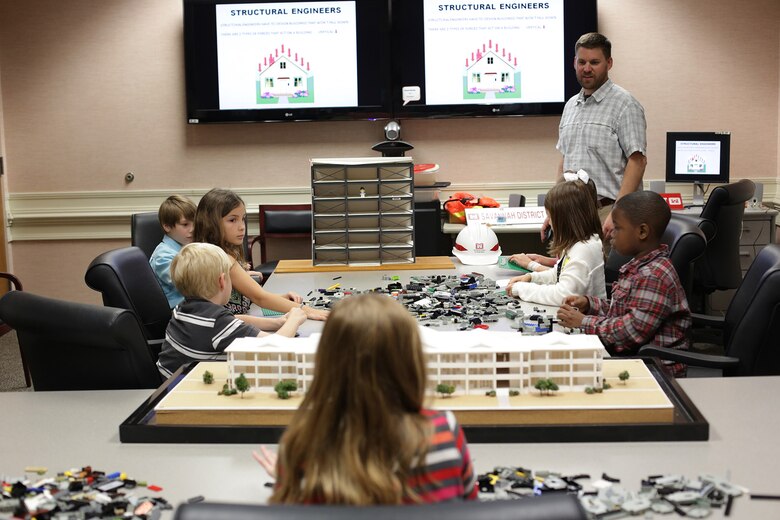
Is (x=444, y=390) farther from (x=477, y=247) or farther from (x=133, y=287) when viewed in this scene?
(x=477, y=247)

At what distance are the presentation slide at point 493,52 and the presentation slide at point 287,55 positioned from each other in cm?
59

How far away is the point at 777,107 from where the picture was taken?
245 inches

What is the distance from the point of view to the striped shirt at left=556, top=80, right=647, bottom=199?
14.3 ft

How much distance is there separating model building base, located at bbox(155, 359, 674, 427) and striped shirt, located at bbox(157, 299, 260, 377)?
584mm

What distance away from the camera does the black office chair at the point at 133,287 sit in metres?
3.08

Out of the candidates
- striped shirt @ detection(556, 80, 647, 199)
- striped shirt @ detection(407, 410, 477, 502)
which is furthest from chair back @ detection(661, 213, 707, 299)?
striped shirt @ detection(407, 410, 477, 502)

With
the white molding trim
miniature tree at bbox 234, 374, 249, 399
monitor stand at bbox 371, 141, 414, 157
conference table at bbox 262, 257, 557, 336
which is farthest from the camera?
the white molding trim

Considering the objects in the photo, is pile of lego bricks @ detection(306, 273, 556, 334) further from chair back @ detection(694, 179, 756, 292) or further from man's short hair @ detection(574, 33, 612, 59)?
chair back @ detection(694, 179, 756, 292)

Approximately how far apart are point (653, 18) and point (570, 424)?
5.08 meters

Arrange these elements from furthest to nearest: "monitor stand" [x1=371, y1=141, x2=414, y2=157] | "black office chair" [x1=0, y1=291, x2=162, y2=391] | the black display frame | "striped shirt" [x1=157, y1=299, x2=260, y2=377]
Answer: "monitor stand" [x1=371, y1=141, x2=414, y2=157], "striped shirt" [x1=157, y1=299, x2=260, y2=377], "black office chair" [x1=0, y1=291, x2=162, y2=391], the black display frame

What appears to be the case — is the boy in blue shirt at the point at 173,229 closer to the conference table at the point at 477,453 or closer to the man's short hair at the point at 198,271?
the man's short hair at the point at 198,271

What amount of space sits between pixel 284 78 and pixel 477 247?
2.61 m

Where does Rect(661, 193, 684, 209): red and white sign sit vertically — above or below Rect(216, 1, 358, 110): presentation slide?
below

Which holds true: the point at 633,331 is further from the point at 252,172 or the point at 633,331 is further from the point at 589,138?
the point at 252,172
